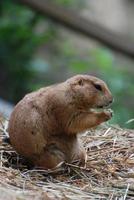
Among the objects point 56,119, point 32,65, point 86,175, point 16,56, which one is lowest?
point 86,175

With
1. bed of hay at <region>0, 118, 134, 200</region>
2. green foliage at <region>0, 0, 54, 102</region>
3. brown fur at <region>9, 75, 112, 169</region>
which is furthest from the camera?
green foliage at <region>0, 0, 54, 102</region>

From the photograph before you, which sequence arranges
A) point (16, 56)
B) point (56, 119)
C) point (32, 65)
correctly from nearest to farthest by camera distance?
point (56, 119)
point (16, 56)
point (32, 65)

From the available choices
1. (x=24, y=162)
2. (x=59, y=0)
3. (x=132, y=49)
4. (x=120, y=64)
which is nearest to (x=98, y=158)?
(x=24, y=162)

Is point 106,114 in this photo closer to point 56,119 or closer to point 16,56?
point 56,119

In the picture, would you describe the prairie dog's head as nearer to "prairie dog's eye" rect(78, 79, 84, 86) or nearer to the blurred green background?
"prairie dog's eye" rect(78, 79, 84, 86)

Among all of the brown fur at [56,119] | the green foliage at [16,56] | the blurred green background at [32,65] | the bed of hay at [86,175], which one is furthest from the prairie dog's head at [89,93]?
the green foliage at [16,56]

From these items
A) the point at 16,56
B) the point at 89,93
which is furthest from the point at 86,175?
the point at 16,56

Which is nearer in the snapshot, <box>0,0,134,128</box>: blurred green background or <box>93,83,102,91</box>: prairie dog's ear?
<box>93,83,102,91</box>: prairie dog's ear

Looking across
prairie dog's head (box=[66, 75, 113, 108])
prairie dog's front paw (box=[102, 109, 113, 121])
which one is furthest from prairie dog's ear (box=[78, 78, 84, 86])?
prairie dog's front paw (box=[102, 109, 113, 121])
